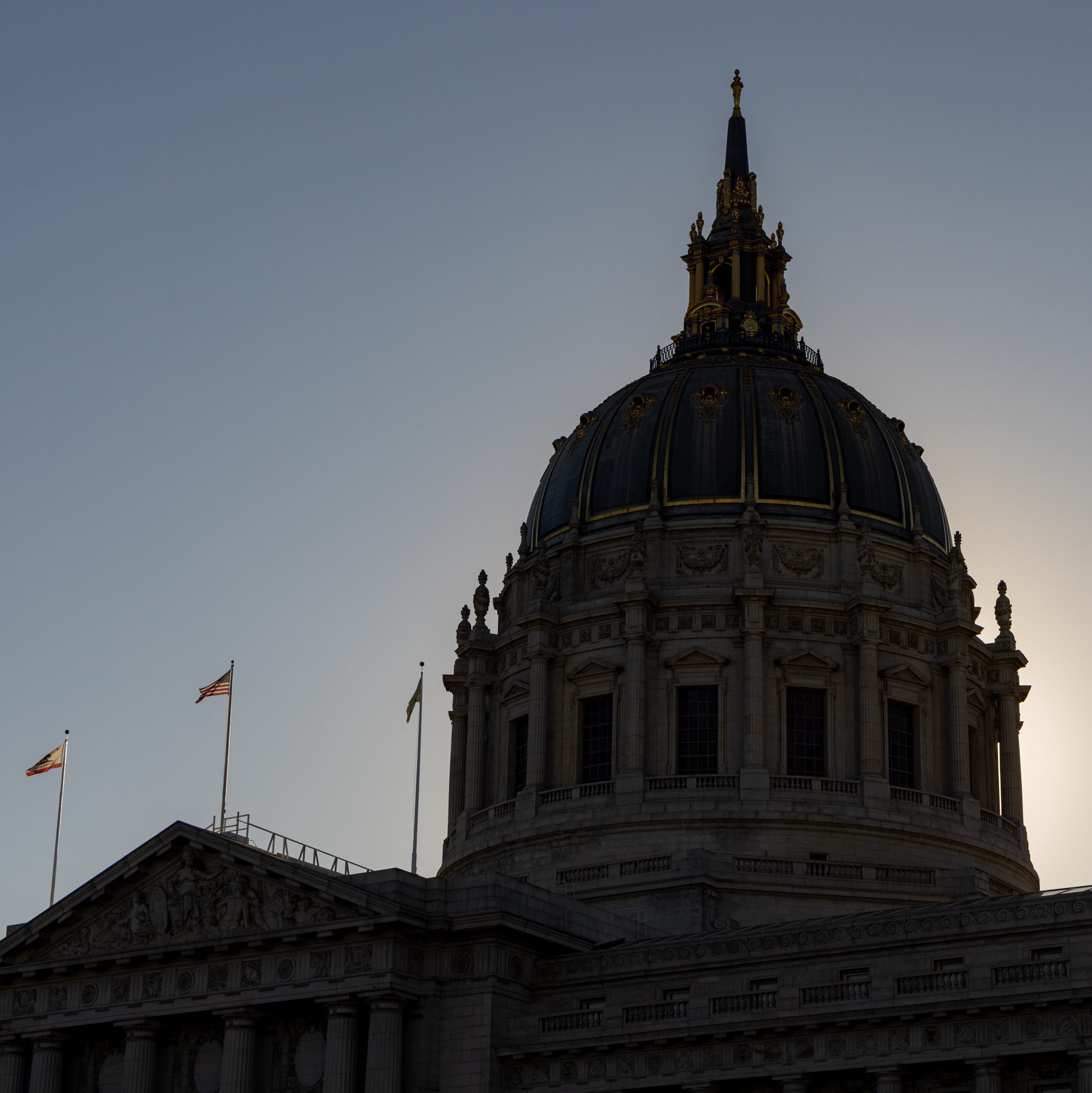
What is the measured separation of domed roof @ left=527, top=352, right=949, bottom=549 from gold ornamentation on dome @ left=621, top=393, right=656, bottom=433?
54mm

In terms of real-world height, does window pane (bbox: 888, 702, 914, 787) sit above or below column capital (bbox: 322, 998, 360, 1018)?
above

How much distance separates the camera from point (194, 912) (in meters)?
73.2

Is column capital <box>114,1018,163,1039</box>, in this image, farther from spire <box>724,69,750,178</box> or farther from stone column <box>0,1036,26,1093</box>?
spire <box>724,69,750,178</box>

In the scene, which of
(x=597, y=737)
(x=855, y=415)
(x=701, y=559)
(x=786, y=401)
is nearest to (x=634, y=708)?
(x=597, y=737)

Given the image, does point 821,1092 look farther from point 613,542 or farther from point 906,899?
point 613,542

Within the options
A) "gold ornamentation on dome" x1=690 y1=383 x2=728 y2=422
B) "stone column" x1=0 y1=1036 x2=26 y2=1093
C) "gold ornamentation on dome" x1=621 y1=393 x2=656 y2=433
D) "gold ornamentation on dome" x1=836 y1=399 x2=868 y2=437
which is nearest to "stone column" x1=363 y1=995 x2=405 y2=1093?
"stone column" x1=0 y1=1036 x2=26 y2=1093

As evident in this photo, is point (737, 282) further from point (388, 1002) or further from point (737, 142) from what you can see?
point (388, 1002)

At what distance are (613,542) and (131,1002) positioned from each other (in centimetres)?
3212

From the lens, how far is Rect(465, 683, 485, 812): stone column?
9656 cm

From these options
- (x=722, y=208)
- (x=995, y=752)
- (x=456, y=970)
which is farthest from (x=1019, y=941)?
(x=722, y=208)

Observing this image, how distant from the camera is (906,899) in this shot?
86312mm

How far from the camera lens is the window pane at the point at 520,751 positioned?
313ft

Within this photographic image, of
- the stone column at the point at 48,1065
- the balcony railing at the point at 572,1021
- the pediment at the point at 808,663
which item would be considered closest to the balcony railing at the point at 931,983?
the balcony railing at the point at 572,1021

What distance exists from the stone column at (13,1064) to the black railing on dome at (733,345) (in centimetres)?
4463
